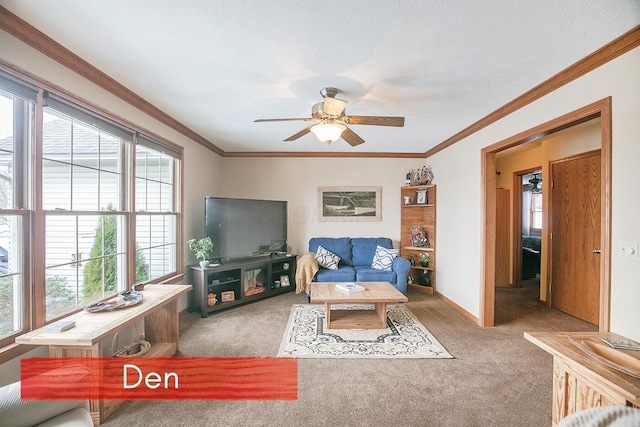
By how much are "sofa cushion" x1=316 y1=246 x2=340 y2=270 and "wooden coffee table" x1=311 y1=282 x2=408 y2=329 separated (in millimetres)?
930

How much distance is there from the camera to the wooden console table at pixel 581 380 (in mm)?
1112

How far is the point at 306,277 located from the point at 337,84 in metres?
2.79

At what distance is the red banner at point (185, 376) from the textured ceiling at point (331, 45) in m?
2.08

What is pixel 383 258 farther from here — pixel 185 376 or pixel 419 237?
pixel 185 376

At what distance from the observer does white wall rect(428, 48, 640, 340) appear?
64.8 inches

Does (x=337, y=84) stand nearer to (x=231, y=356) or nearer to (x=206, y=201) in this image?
(x=206, y=201)

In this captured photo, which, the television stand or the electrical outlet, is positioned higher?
the electrical outlet

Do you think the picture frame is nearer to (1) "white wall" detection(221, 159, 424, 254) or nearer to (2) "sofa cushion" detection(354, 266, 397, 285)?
(1) "white wall" detection(221, 159, 424, 254)

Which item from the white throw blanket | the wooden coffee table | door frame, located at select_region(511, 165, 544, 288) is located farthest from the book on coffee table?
door frame, located at select_region(511, 165, 544, 288)

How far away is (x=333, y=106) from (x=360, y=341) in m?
2.32

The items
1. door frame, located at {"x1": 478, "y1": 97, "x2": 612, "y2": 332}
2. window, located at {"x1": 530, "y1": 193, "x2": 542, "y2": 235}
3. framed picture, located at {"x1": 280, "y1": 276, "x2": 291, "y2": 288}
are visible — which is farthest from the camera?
window, located at {"x1": 530, "y1": 193, "x2": 542, "y2": 235}

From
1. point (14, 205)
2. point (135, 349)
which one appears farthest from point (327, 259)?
point (14, 205)

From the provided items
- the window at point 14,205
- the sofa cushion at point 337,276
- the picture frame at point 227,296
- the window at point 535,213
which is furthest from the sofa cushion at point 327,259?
the window at point 535,213

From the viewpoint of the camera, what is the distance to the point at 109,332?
1.65 m
